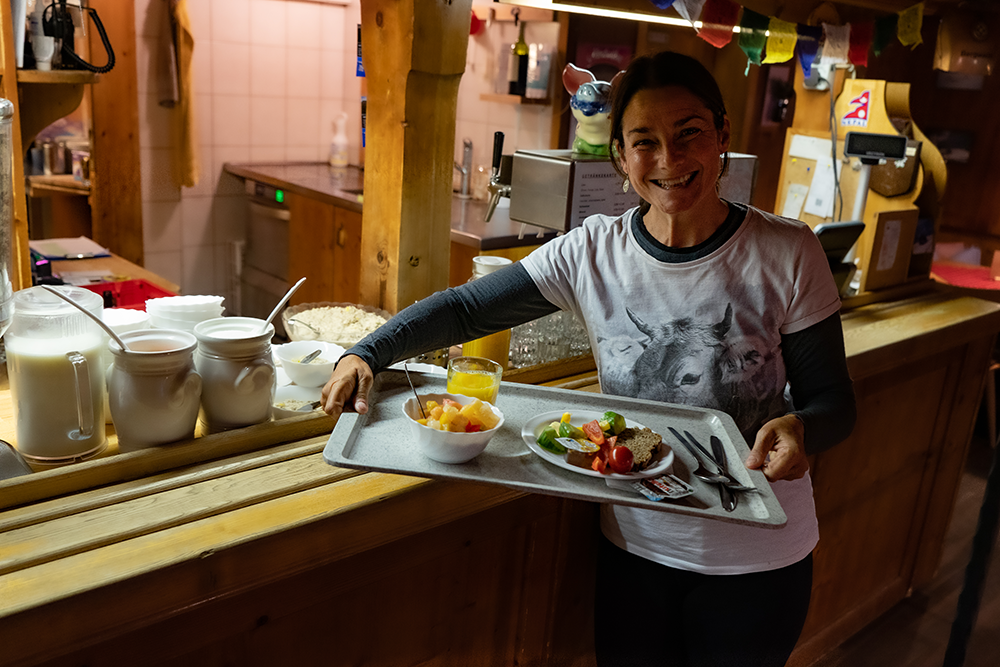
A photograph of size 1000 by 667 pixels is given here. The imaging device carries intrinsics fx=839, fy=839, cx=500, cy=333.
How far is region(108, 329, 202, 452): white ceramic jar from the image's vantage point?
3.92 ft

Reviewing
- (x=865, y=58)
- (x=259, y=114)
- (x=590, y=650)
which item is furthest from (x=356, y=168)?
(x=590, y=650)

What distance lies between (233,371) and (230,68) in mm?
3933

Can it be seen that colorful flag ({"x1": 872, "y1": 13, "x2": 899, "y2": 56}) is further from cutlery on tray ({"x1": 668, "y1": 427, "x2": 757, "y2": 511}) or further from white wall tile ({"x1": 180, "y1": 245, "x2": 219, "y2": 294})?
white wall tile ({"x1": 180, "y1": 245, "x2": 219, "y2": 294})

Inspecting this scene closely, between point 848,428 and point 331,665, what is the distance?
916 millimetres

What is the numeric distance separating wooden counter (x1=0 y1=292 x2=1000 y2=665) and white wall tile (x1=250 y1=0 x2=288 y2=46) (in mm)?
3771

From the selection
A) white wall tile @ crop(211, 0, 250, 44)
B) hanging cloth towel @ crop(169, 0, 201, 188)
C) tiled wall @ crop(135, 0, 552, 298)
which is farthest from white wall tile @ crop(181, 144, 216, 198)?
white wall tile @ crop(211, 0, 250, 44)

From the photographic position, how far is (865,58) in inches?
110

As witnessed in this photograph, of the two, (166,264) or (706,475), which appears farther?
(166,264)

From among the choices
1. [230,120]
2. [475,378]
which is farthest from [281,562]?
[230,120]

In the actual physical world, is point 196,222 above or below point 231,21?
below

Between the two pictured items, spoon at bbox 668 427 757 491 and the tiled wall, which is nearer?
spoon at bbox 668 427 757 491

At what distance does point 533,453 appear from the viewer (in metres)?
1.25

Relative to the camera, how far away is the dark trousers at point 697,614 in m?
1.42

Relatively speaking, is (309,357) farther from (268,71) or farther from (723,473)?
(268,71)
